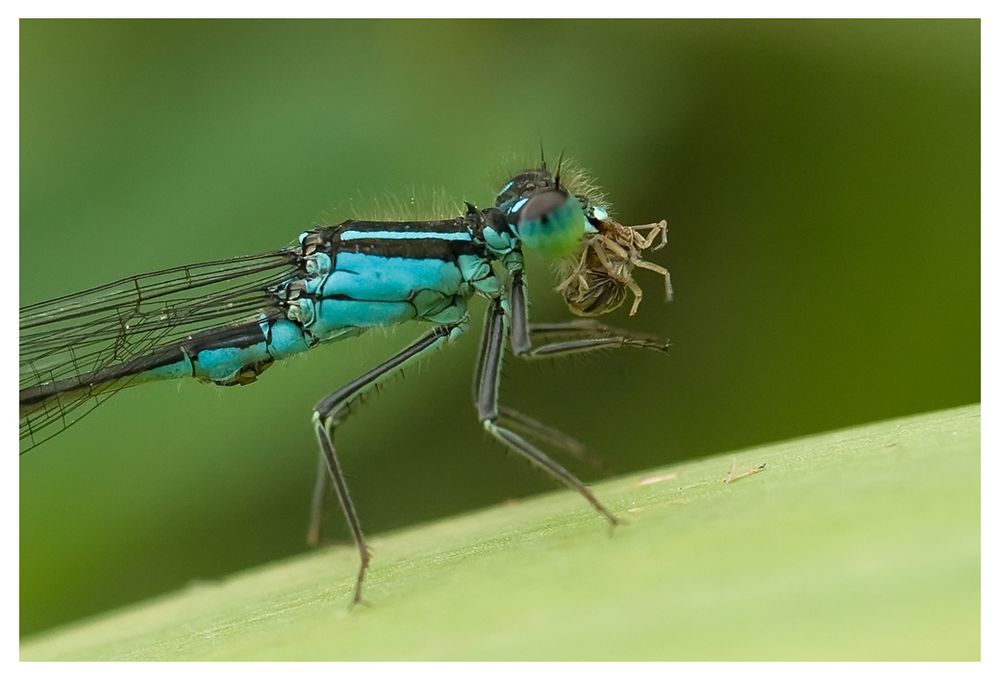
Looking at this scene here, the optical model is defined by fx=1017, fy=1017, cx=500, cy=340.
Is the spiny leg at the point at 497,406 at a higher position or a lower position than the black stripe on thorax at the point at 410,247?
lower

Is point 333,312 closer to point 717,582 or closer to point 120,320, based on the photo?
point 120,320

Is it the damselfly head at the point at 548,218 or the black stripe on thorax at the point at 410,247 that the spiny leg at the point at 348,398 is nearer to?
the black stripe on thorax at the point at 410,247

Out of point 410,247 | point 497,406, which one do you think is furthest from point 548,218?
point 497,406

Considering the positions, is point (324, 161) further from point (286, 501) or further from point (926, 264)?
point (926, 264)

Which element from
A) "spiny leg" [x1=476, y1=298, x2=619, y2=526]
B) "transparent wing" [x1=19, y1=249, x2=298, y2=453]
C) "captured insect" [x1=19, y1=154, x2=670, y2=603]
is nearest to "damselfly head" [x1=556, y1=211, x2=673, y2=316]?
"captured insect" [x1=19, y1=154, x2=670, y2=603]

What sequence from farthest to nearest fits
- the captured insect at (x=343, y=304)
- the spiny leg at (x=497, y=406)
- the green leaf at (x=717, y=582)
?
the captured insect at (x=343, y=304) < the spiny leg at (x=497, y=406) < the green leaf at (x=717, y=582)

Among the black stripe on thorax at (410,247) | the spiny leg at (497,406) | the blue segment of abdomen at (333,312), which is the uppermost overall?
the black stripe on thorax at (410,247)

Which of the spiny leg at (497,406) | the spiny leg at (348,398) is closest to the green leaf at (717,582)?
the spiny leg at (497,406)

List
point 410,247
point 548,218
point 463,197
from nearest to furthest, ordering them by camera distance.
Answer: point 548,218, point 410,247, point 463,197
